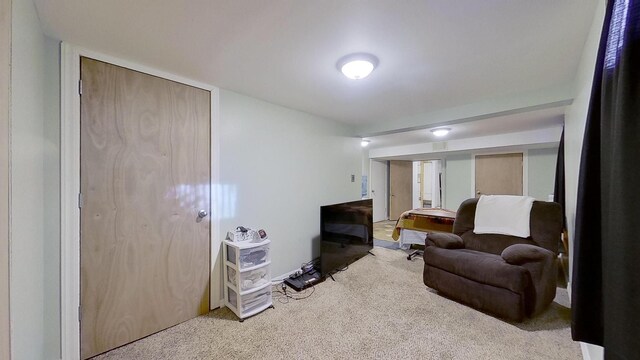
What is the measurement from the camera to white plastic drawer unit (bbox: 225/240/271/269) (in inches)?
82.5

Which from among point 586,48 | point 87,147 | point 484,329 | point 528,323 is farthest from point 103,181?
point 528,323

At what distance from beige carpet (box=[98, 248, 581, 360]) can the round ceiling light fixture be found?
2.03m

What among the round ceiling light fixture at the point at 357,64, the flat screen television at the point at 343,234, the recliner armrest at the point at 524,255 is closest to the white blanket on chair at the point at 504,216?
the recliner armrest at the point at 524,255

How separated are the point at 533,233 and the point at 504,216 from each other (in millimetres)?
286

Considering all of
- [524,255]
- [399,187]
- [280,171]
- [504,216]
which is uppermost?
[280,171]

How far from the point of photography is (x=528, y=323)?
6.50 feet

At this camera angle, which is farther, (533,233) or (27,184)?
(533,233)

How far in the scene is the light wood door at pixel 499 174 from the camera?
4938 millimetres

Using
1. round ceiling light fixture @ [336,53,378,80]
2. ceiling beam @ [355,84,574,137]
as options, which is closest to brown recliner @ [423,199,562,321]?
ceiling beam @ [355,84,574,137]

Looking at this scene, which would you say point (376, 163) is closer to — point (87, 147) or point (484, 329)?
point (484, 329)

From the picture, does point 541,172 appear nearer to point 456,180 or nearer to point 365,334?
point 456,180

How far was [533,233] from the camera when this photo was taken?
2369mm

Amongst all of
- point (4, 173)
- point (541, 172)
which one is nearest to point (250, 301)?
point (4, 173)

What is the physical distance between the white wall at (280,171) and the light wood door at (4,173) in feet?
4.76
